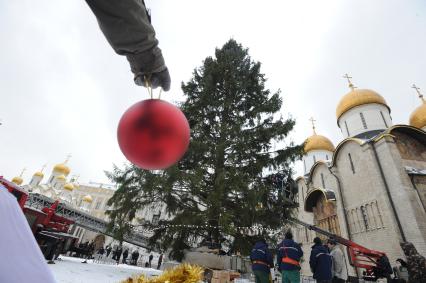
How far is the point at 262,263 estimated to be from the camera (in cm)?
648

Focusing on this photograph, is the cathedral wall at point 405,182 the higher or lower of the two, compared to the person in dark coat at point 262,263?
higher

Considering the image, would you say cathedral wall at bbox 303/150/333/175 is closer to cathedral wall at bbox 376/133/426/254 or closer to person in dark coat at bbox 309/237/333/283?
cathedral wall at bbox 376/133/426/254

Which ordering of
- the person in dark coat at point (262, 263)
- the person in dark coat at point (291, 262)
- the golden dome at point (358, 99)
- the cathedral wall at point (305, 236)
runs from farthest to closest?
the golden dome at point (358, 99) < the cathedral wall at point (305, 236) < the person in dark coat at point (262, 263) < the person in dark coat at point (291, 262)

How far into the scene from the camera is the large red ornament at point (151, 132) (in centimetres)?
144

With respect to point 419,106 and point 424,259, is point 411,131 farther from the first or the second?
point 424,259

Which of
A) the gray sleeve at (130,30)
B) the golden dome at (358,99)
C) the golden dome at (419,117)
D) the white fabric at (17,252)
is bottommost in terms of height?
the white fabric at (17,252)

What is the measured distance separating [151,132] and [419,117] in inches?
1077

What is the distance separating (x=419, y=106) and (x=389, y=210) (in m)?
13.9

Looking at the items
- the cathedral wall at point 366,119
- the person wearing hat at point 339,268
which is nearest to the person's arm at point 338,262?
the person wearing hat at point 339,268

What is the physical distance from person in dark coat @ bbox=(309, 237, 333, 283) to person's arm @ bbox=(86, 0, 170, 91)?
6989 mm

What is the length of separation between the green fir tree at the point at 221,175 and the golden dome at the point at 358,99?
50.3 ft

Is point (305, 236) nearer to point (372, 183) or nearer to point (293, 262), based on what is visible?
point (372, 183)

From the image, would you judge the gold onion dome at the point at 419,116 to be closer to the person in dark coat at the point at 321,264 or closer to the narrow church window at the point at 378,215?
the narrow church window at the point at 378,215

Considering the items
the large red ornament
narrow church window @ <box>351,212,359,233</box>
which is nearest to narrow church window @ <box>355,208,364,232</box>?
narrow church window @ <box>351,212,359,233</box>
